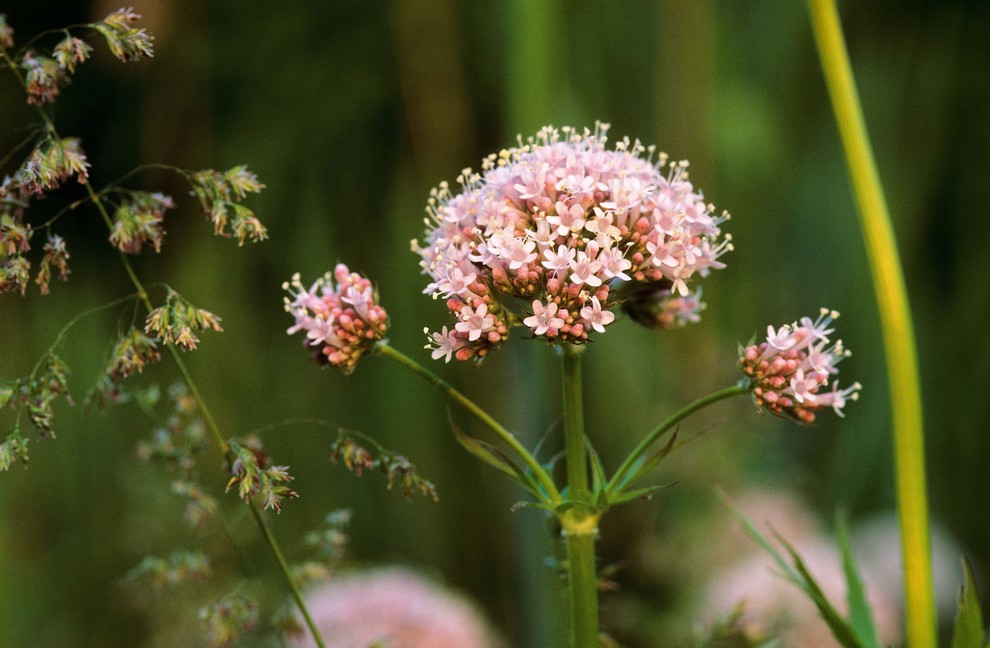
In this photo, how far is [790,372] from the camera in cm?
67

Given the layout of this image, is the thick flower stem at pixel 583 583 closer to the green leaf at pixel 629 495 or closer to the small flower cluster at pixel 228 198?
the green leaf at pixel 629 495

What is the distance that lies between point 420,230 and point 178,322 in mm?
1480

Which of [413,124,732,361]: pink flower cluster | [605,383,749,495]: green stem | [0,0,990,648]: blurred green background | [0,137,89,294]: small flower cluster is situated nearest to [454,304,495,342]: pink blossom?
[413,124,732,361]: pink flower cluster

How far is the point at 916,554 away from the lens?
2.50 feet

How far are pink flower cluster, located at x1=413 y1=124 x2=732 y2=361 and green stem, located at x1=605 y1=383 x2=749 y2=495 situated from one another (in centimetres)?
6

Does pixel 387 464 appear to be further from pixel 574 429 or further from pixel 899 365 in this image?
pixel 899 365

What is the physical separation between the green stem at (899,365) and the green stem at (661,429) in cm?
16

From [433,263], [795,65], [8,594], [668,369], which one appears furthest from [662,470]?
[433,263]

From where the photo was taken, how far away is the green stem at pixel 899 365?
0.76 m

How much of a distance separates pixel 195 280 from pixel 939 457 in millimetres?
1456

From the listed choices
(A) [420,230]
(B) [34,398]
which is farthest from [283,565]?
(A) [420,230]

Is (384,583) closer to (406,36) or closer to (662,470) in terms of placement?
(662,470)

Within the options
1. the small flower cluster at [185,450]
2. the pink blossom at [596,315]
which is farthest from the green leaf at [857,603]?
the small flower cluster at [185,450]

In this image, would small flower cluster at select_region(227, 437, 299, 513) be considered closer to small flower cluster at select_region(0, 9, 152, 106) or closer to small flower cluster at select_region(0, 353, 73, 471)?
small flower cluster at select_region(0, 353, 73, 471)
